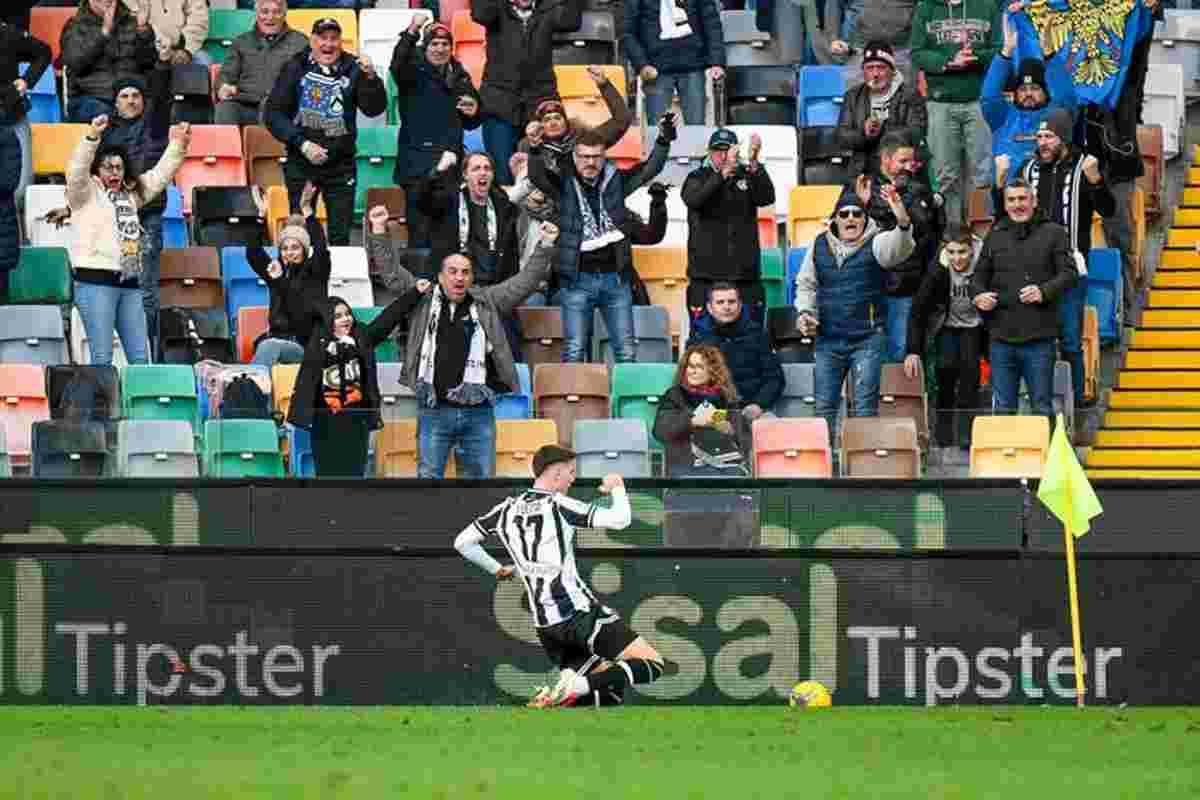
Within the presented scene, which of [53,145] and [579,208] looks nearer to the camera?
[579,208]

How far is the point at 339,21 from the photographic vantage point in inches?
1008

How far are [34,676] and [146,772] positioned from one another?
5083 mm

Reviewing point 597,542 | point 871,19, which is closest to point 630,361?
point 597,542

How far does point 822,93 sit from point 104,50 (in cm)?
575

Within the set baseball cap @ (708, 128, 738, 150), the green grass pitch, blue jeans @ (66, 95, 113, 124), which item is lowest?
the green grass pitch

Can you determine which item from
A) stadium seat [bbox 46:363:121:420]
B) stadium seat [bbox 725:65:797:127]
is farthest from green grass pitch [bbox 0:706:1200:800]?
stadium seat [bbox 725:65:797:127]

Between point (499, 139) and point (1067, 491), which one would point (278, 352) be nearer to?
point (499, 139)

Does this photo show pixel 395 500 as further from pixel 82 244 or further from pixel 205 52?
pixel 205 52

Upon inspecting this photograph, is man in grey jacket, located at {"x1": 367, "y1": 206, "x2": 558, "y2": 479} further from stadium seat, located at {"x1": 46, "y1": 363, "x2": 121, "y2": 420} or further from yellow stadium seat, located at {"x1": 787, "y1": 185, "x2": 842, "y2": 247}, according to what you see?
yellow stadium seat, located at {"x1": 787, "y1": 185, "x2": 842, "y2": 247}

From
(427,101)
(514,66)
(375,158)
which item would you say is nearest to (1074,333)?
(514,66)

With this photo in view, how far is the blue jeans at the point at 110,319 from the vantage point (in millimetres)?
22203

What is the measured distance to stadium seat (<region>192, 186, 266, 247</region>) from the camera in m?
24.1

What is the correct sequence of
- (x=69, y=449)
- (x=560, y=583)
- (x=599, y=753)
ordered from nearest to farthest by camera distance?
(x=599, y=753) < (x=560, y=583) < (x=69, y=449)

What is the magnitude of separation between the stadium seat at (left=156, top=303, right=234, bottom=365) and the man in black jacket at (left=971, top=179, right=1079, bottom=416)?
18.3 feet
